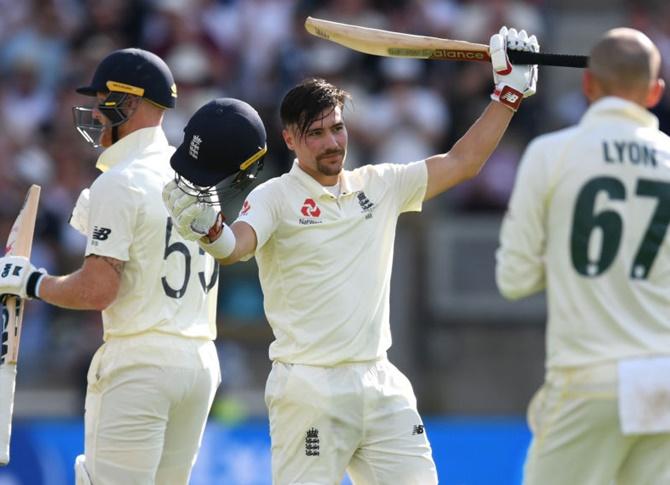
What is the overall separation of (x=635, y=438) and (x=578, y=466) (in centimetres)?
20

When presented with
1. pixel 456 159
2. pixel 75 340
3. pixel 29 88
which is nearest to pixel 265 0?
pixel 29 88

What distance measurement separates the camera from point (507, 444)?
30.0ft

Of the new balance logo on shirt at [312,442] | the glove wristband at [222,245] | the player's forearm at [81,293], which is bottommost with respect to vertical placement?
the new balance logo on shirt at [312,442]

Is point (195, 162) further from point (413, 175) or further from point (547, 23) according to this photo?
point (547, 23)

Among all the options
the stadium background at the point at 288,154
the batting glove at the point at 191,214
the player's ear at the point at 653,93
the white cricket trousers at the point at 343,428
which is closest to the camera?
the player's ear at the point at 653,93

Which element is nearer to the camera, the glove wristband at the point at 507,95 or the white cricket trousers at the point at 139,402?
the white cricket trousers at the point at 139,402

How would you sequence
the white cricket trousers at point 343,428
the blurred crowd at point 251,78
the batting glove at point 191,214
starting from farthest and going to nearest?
1. the blurred crowd at point 251,78
2. the white cricket trousers at point 343,428
3. the batting glove at point 191,214

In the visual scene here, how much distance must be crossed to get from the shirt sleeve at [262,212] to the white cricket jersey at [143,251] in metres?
0.39

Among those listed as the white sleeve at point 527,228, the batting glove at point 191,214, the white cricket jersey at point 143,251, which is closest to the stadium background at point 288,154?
the white cricket jersey at point 143,251

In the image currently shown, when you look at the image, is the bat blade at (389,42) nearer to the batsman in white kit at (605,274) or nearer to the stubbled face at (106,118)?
the stubbled face at (106,118)

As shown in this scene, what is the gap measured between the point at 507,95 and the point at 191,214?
149cm

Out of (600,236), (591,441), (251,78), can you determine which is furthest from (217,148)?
(251,78)

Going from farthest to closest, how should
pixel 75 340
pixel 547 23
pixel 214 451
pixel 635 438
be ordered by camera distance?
pixel 547 23
pixel 75 340
pixel 214 451
pixel 635 438

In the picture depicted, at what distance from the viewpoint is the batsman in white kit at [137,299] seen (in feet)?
18.2
